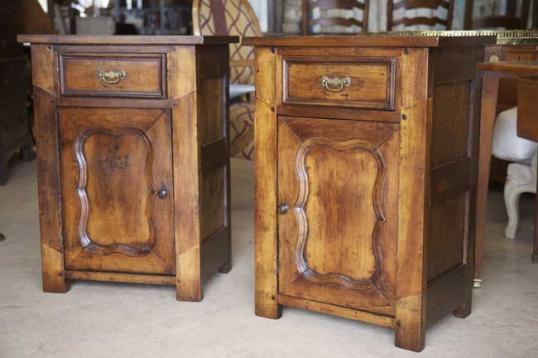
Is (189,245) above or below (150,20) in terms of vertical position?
below

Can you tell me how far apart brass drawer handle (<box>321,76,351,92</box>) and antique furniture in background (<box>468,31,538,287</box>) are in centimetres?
64

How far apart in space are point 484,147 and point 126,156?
1095 mm

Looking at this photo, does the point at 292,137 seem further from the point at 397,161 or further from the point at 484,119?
the point at 484,119

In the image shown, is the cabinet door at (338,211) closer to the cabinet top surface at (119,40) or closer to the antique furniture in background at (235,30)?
the cabinet top surface at (119,40)

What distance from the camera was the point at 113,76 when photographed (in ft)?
7.37

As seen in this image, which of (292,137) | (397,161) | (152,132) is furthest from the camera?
(152,132)

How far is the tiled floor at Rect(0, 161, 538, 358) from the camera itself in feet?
6.54

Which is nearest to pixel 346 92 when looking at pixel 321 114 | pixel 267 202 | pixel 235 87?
pixel 321 114

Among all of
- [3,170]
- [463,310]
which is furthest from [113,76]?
[3,170]

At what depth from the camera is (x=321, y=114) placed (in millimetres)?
2021

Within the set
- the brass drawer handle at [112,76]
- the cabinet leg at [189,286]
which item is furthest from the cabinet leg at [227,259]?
the brass drawer handle at [112,76]

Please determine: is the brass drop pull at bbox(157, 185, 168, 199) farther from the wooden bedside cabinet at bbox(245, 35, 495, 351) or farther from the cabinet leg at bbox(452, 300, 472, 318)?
the cabinet leg at bbox(452, 300, 472, 318)

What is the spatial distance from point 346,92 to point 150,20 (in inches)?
326

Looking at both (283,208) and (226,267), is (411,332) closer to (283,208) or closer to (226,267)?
(283,208)
